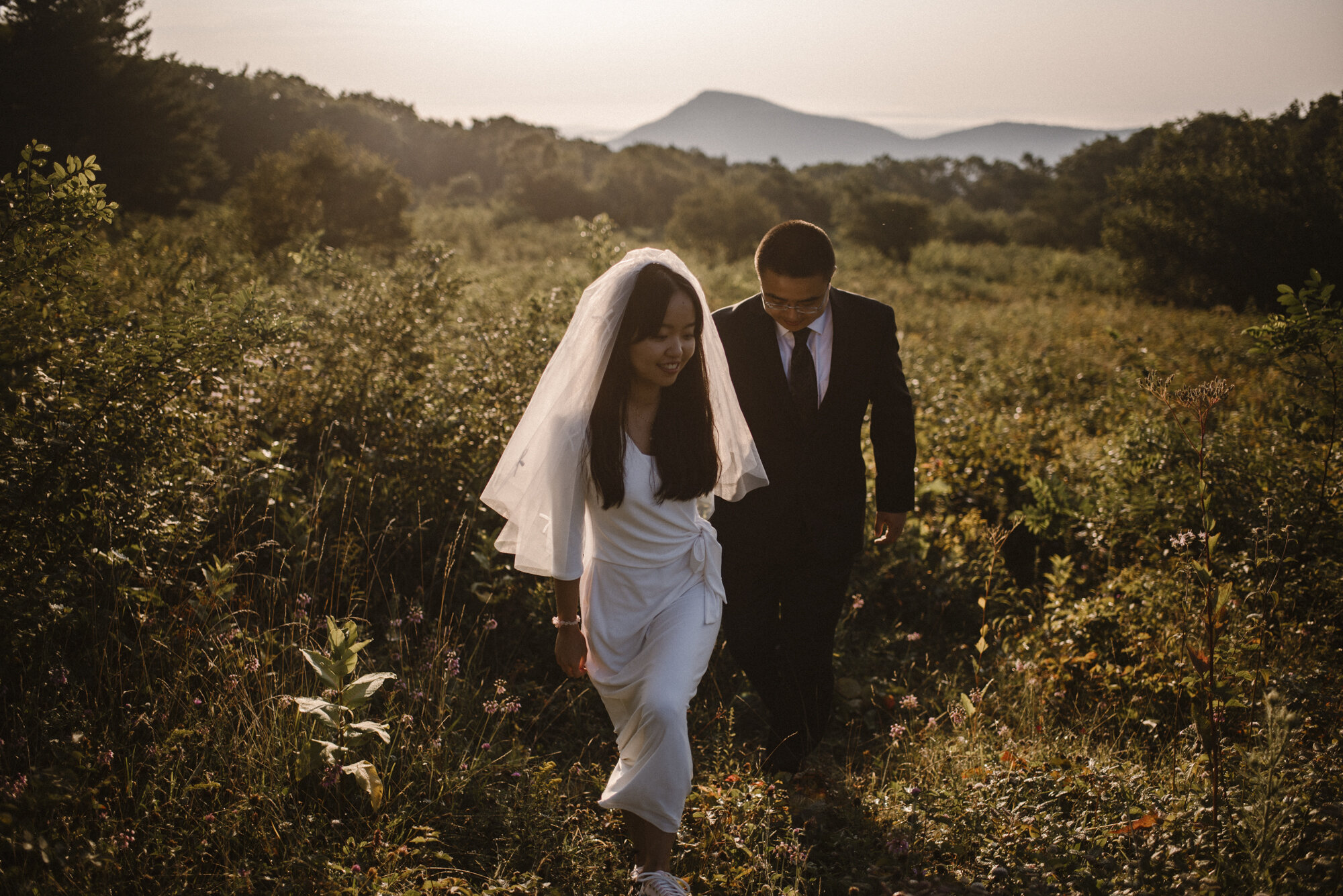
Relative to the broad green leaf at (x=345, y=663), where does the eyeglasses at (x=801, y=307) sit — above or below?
above

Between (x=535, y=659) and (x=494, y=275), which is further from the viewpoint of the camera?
(x=494, y=275)

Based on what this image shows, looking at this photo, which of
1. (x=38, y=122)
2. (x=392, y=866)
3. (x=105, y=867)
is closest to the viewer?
(x=105, y=867)

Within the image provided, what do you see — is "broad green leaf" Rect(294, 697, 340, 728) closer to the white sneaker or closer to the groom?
the white sneaker

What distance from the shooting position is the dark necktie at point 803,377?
312 centimetres

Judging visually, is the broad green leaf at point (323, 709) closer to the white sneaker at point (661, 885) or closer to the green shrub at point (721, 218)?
the white sneaker at point (661, 885)

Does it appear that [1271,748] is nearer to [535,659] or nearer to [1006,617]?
[1006,617]

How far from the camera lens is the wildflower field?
7.40ft

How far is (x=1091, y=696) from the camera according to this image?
11.9ft

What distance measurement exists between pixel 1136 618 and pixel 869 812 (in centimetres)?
194

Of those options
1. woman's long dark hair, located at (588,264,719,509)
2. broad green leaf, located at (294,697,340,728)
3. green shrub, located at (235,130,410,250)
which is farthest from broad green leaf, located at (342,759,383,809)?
green shrub, located at (235,130,410,250)

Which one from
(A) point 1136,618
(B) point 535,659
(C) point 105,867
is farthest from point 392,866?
(A) point 1136,618

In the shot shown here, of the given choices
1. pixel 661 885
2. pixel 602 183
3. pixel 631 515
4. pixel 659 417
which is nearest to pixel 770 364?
pixel 659 417

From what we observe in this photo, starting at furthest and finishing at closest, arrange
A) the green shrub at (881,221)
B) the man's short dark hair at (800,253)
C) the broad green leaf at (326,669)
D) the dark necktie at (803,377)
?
the green shrub at (881,221)
the dark necktie at (803,377)
the man's short dark hair at (800,253)
the broad green leaf at (326,669)

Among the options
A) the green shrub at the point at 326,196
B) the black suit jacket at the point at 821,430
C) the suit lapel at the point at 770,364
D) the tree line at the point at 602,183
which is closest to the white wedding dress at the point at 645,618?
the black suit jacket at the point at 821,430
